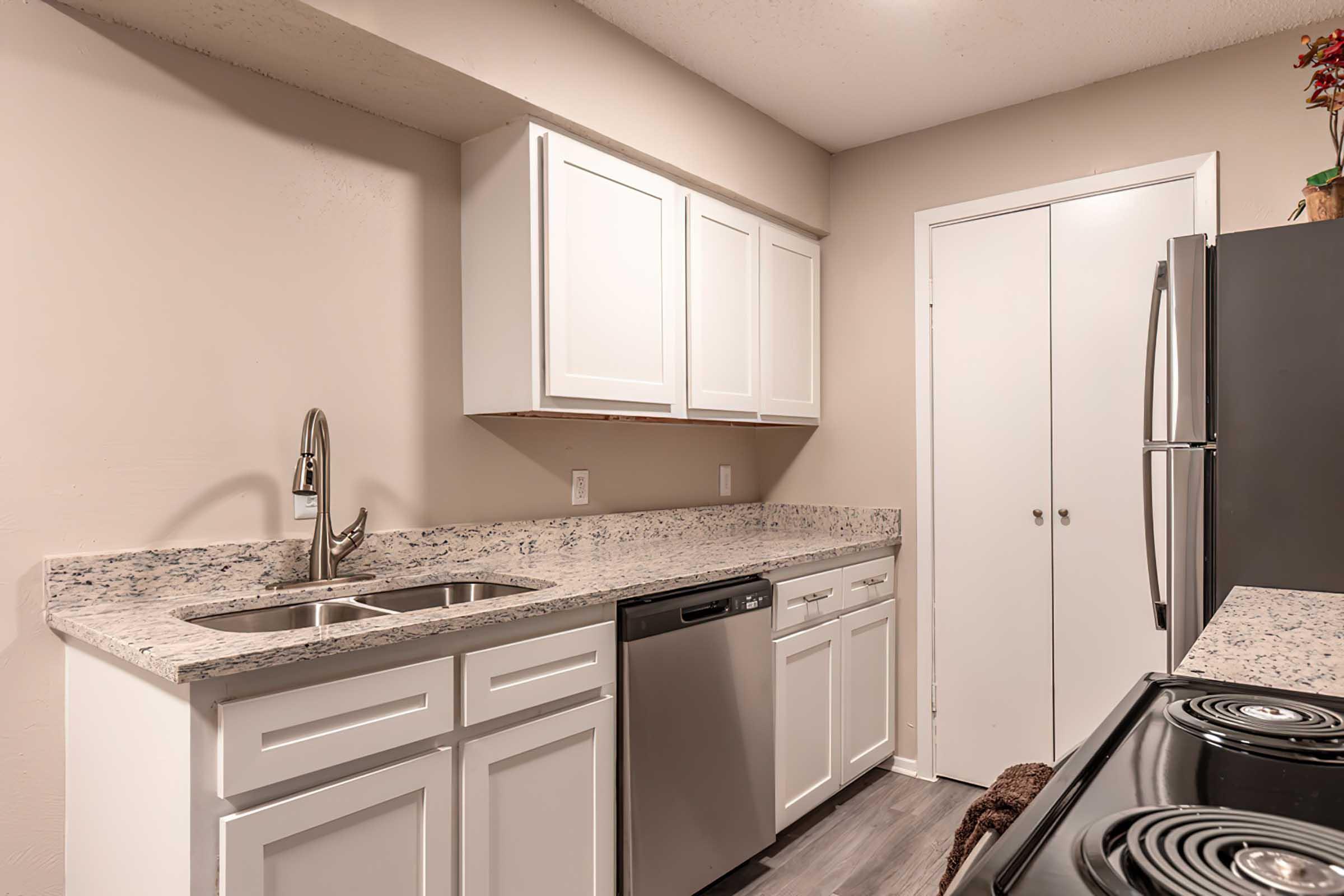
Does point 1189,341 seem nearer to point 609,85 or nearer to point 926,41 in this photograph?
point 926,41

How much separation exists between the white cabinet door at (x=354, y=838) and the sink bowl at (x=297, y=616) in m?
0.40

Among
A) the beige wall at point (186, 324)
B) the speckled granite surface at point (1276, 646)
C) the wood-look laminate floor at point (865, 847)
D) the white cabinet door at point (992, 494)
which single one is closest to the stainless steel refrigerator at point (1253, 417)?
the speckled granite surface at point (1276, 646)

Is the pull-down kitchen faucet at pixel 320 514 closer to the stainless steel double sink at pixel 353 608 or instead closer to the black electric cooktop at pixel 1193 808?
the stainless steel double sink at pixel 353 608

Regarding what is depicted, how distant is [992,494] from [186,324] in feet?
8.43

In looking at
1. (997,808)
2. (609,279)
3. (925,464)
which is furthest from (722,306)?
(997,808)

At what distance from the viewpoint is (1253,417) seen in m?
1.72

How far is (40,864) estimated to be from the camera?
1542mm

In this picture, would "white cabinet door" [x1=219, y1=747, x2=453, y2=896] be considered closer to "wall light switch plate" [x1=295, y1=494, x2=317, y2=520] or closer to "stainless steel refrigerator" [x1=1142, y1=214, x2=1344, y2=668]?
"wall light switch plate" [x1=295, y1=494, x2=317, y2=520]

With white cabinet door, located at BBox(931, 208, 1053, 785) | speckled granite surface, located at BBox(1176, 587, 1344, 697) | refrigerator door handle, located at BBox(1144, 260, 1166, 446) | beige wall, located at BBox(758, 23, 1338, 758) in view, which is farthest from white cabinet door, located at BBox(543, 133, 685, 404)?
speckled granite surface, located at BBox(1176, 587, 1344, 697)

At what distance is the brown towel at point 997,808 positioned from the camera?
2.95ft

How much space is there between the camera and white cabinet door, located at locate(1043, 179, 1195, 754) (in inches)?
103

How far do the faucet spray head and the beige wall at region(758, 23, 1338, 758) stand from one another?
2130 millimetres

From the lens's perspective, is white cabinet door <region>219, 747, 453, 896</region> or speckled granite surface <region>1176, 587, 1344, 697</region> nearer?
speckled granite surface <region>1176, 587, 1344, 697</region>

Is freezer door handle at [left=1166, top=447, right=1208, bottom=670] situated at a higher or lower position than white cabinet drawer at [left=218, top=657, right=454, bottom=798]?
higher
